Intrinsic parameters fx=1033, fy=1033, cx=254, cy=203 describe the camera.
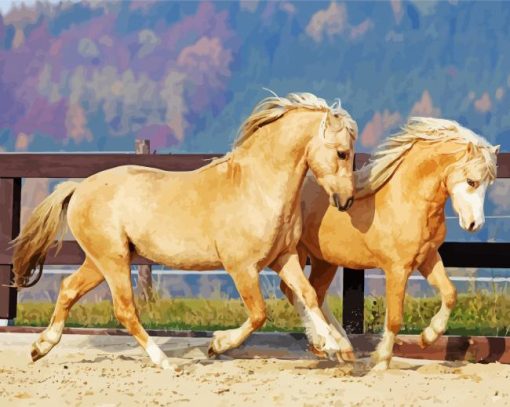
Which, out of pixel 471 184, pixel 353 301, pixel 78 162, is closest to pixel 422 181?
pixel 471 184

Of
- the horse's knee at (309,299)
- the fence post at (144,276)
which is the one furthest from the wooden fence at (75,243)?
the fence post at (144,276)

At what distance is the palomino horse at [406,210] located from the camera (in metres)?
5.52

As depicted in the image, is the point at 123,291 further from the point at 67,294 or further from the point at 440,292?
the point at 440,292

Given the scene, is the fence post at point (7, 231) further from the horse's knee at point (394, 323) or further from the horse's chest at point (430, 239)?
the horse's chest at point (430, 239)

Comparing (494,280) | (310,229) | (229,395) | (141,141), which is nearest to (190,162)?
(310,229)

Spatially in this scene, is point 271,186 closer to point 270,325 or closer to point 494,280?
point 270,325

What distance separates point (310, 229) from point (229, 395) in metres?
1.36

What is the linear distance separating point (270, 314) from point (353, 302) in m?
1.71

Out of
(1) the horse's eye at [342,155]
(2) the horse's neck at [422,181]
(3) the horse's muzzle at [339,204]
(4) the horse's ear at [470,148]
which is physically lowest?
(3) the horse's muzzle at [339,204]

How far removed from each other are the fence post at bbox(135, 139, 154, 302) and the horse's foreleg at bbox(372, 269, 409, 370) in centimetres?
465

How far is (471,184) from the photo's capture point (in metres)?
5.48

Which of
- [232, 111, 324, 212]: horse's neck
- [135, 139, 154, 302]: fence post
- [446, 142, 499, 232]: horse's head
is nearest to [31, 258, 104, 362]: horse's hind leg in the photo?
[232, 111, 324, 212]: horse's neck

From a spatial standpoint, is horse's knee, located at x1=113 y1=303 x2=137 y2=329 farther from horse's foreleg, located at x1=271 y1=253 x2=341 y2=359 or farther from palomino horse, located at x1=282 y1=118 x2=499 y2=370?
palomino horse, located at x1=282 y1=118 x2=499 y2=370

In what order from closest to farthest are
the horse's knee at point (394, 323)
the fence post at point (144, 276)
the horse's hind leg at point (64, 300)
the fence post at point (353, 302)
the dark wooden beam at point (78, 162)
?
the horse's knee at point (394, 323)
the horse's hind leg at point (64, 300)
the fence post at point (353, 302)
the dark wooden beam at point (78, 162)
the fence post at point (144, 276)
